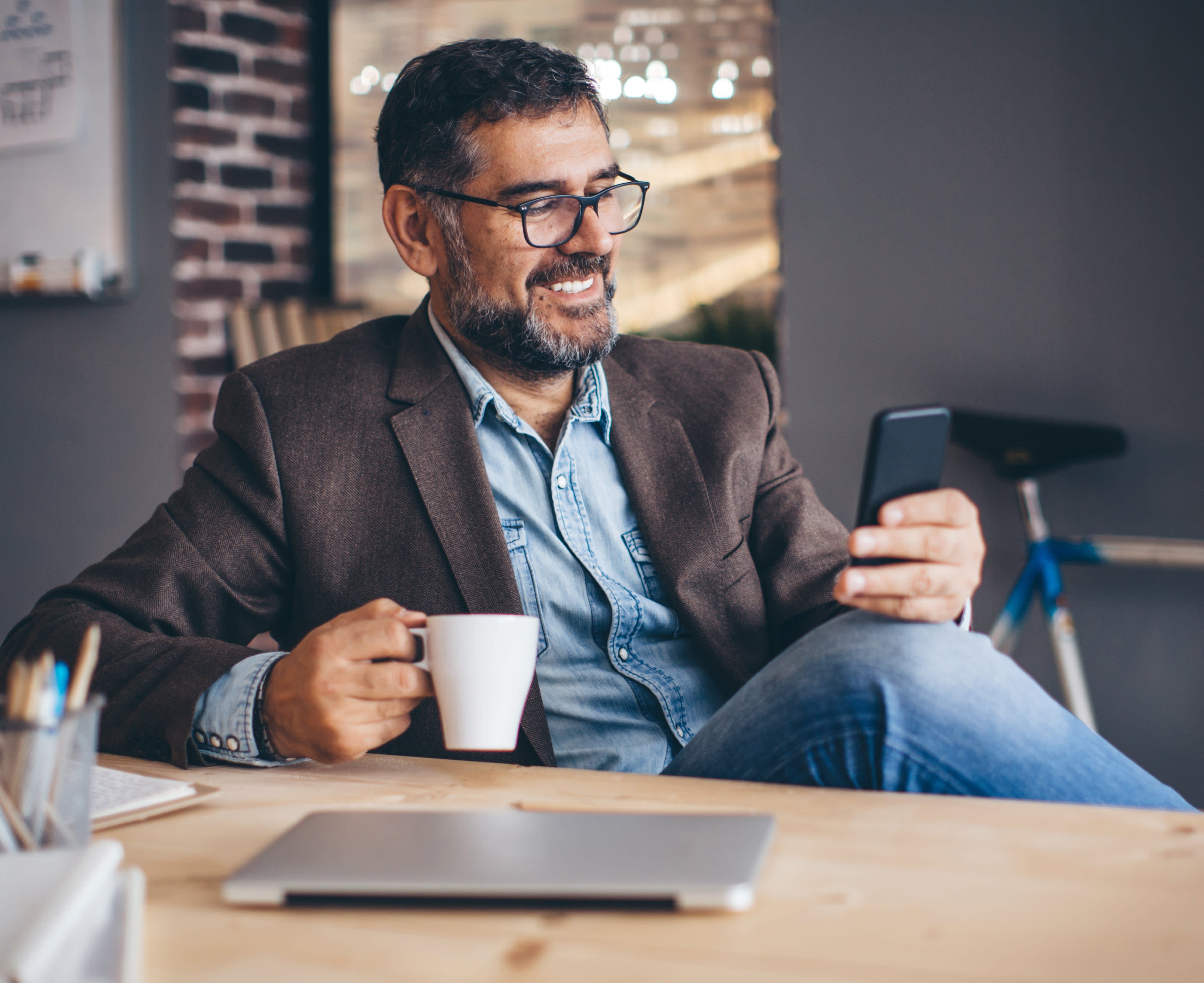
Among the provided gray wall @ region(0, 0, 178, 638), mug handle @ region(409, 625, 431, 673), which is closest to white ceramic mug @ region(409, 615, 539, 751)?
mug handle @ region(409, 625, 431, 673)

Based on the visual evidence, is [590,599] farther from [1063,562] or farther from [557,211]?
[1063,562]

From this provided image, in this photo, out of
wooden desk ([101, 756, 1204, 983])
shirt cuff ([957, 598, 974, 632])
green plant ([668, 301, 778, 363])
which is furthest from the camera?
green plant ([668, 301, 778, 363])

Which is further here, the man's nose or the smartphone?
the man's nose

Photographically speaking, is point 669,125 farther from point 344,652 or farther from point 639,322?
point 344,652

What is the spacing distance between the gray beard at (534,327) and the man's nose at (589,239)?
13 mm

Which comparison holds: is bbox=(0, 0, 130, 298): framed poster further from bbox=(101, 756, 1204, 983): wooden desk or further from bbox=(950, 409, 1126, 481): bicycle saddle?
bbox=(101, 756, 1204, 983): wooden desk

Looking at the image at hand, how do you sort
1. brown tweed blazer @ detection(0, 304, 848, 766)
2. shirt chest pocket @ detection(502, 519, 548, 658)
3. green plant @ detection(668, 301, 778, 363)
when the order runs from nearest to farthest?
brown tweed blazer @ detection(0, 304, 848, 766)
shirt chest pocket @ detection(502, 519, 548, 658)
green plant @ detection(668, 301, 778, 363)

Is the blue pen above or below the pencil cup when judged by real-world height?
above

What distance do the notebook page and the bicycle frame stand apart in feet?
6.09

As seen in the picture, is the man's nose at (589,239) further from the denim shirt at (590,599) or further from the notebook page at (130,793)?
the notebook page at (130,793)

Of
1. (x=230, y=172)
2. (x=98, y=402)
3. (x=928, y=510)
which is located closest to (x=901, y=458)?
(x=928, y=510)

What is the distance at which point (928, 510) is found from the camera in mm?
925

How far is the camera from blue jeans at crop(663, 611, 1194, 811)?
79 cm

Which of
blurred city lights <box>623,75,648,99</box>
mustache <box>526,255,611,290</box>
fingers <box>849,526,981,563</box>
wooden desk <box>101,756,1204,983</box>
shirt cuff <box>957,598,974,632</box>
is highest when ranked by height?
blurred city lights <box>623,75,648,99</box>
